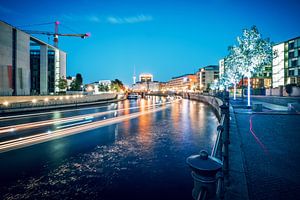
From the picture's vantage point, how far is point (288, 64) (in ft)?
218

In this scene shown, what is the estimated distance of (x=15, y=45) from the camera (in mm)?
51344

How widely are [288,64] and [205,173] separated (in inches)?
3184

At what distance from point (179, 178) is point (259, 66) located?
2395cm

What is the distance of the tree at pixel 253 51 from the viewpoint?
23.3 metres

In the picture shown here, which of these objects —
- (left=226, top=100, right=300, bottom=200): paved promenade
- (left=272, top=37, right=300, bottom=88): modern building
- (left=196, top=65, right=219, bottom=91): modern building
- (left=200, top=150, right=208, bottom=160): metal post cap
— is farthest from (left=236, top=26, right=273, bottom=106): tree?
(left=196, top=65, right=219, bottom=91): modern building

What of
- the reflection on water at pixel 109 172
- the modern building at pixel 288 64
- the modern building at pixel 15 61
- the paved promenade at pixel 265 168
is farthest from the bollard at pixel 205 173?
the modern building at pixel 288 64

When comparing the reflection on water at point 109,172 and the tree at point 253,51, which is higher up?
the tree at point 253,51

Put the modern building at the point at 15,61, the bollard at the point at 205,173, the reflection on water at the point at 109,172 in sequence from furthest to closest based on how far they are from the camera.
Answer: the modern building at the point at 15,61 → the reflection on water at the point at 109,172 → the bollard at the point at 205,173

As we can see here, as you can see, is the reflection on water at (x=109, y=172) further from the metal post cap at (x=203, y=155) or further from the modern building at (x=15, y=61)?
the modern building at (x=15, y=61)

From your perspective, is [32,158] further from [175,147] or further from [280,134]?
[280,134]

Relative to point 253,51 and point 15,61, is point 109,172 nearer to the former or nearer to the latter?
point 253,51

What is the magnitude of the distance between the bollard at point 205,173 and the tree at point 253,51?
24.0 metres

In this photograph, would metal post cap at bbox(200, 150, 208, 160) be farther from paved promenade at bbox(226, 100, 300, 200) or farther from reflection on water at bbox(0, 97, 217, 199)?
reflection on water at bbox(0, 97, 217, 199)

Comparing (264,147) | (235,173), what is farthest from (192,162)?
(264,147)
